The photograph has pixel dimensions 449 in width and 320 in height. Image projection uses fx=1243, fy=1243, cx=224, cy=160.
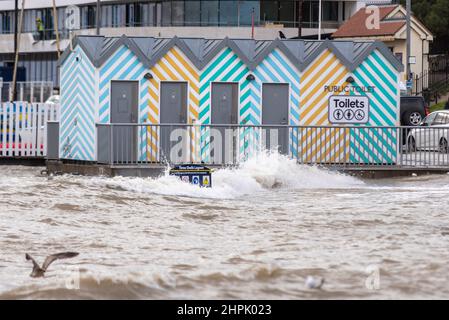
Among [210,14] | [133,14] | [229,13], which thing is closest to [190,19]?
[210,14]

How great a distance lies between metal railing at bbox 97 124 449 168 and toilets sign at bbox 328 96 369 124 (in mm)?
1014

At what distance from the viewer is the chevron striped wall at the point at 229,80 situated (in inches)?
1156

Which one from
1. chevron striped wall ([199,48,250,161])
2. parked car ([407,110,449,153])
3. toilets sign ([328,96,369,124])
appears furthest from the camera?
toilets sign ([328,96,369,124])

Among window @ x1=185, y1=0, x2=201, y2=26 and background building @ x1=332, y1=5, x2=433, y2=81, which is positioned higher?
window @ x1=185, y1=0, x2=201, y2=26

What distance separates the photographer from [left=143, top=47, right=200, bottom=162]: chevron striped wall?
2914 cm

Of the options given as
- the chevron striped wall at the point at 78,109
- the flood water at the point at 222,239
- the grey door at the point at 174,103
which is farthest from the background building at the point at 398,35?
the flood water at the point at 222,239

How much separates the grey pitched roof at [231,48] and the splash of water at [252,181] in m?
2.94

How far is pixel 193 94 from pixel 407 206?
1108 cm

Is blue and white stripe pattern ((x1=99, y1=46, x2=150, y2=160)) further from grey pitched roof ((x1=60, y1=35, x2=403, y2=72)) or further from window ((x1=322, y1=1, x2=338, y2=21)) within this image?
window ((x1=322, y1=1, x2=338, y2=21))

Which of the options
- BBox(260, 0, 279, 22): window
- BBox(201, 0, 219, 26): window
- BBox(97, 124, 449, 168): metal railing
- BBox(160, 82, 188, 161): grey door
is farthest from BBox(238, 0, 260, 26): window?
BBox(97, 124, 449, 168): metal railing

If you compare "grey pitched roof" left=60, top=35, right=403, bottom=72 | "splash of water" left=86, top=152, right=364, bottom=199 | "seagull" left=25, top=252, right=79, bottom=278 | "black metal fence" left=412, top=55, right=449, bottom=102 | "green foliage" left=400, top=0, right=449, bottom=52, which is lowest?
"seagull" left=25, top=252, right=79, bottom=278

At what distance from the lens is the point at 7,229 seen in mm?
14891

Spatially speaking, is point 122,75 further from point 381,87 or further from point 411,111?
point 411,111
